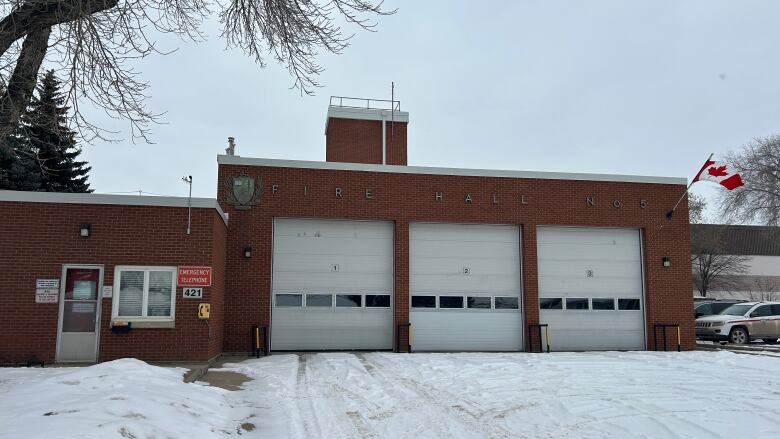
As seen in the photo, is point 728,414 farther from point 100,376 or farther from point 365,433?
point 100,376

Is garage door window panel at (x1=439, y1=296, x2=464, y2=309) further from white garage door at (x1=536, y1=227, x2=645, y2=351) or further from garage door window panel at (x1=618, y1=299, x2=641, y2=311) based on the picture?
garage door window panel at (x1=618, y1=299, x2=641, y2=311)

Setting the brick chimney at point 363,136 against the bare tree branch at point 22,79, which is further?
the brick chimney at point 363,136

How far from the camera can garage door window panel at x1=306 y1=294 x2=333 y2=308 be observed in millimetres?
17938

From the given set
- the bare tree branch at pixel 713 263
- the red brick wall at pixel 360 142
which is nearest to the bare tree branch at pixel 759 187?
the bare tree branch at pixel 713 263

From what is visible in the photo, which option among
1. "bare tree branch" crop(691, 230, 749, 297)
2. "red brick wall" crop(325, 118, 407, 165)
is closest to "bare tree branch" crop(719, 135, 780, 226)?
"bare tree branch" crop(691, 230, 749, 297)

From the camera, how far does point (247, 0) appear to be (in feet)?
36.4

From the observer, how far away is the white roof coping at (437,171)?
58.6ft

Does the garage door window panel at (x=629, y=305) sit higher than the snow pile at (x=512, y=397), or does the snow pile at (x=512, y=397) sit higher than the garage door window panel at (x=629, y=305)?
the garage door window panel at (x=629, y=305)

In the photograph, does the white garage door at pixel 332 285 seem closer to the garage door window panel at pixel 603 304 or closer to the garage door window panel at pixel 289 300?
the garage door window panel at pixel 289 300

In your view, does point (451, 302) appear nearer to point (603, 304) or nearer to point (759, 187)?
point (603, 304)

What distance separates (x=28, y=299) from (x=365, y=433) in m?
9.43

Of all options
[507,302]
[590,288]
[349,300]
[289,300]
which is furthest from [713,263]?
[289,300]

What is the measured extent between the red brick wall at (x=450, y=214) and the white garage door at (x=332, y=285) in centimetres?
41

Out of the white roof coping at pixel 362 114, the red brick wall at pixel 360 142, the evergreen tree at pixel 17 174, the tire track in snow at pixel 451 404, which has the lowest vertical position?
the tire track in snow at pixel 451 404
